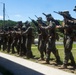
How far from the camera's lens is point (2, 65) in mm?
14500

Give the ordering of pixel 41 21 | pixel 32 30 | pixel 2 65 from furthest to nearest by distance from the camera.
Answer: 1. pixel 32 30
2. pixel 41 21
3. pixel 2 65

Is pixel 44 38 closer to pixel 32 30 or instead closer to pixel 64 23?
pixel 32 30

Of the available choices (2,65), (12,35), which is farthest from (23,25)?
(2,65)

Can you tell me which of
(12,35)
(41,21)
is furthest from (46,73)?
(12,35)

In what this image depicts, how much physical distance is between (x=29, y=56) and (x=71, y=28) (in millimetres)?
6217

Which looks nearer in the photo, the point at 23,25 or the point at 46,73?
the point at 46,73

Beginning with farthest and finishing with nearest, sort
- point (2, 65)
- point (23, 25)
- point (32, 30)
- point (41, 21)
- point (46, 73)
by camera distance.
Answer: point (23, 25)
point (32, 30)
point (41, 21)
point (2, 65)
point (46, 73)

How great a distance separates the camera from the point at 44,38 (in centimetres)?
1630

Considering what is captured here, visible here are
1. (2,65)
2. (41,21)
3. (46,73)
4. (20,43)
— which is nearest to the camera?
(46,73)

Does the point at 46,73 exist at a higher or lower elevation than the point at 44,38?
lower

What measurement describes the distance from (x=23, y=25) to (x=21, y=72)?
25.7 ft

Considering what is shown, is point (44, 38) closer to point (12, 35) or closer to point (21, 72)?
point (21, 72)

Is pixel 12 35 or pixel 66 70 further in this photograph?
pixel 12 35

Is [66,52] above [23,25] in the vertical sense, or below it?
below
